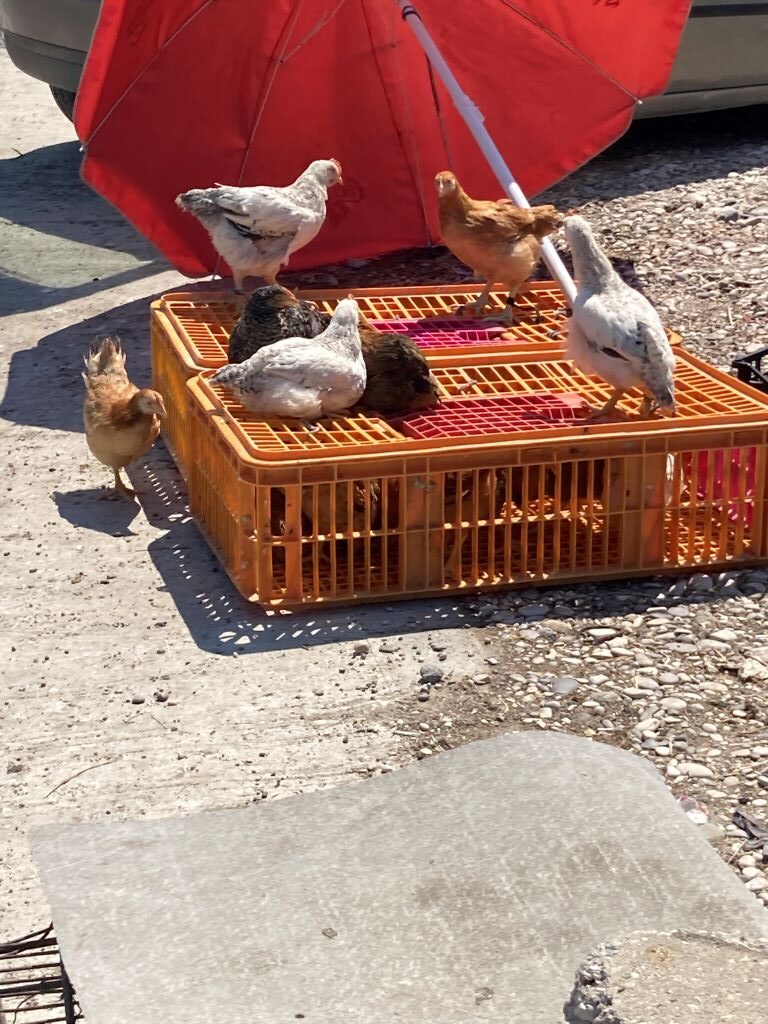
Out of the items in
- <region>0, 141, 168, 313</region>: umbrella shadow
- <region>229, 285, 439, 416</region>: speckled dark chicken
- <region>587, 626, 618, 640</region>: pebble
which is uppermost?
<region>229, 285, 439, 416</region>: speckled dark chicken

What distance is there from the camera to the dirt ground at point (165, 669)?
4.29m

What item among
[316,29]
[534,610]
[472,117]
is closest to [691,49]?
[316,29]

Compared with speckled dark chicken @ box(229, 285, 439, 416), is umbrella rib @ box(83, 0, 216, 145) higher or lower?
higher

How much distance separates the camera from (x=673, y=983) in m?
2.82

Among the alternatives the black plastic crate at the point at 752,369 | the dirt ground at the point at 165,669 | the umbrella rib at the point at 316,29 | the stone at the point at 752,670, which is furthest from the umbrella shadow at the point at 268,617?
the umbrella rib at the point at 316,29

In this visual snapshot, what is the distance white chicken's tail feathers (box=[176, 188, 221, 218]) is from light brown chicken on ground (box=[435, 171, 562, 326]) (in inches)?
42.9

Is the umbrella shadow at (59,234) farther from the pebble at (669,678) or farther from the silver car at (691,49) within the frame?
the pebble at (669,678)

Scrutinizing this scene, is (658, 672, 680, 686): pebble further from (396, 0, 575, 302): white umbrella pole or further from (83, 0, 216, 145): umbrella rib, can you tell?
(83, 0, 216, 145): umbrella rib

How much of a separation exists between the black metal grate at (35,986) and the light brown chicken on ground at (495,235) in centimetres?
433

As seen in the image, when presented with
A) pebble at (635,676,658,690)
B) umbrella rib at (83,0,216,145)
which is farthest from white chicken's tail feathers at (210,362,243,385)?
umbrella rib at (83,0,216,145)

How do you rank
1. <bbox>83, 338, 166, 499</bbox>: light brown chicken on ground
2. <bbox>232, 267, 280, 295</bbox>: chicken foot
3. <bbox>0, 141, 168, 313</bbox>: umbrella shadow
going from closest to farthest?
<bbox>83, 338, 166, 499</bbox>: light brown chicken on ground
<bbox>232, 267, 280, 295</bbox>: chicken foot
<bbox>0, 141, 168, 313</bbox>: umbrella shadow

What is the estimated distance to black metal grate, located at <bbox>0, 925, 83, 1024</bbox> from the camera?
305 centimetres

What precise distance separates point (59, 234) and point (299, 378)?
209 inches

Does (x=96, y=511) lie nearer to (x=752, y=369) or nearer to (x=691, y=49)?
(x=752, y=369)
